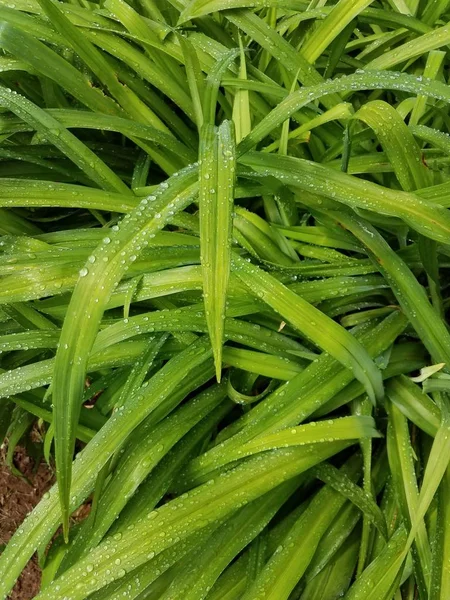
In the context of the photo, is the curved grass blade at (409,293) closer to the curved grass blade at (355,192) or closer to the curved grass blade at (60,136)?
the curved grass blade at (355,192)

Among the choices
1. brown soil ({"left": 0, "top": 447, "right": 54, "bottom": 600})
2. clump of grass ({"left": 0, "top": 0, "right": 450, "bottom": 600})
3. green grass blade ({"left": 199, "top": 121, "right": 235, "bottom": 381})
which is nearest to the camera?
green grass blade ({"left": 199, "top": 121, "right": 235, "bottom": 381})

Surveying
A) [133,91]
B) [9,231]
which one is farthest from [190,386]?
[133,91]

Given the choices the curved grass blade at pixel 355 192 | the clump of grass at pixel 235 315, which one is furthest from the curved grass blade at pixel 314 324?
the curved grass blade at pixel 355 192

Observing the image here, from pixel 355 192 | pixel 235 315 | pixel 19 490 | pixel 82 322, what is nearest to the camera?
pixel 82 322

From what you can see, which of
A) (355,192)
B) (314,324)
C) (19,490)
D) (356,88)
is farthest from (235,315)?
(19,490)

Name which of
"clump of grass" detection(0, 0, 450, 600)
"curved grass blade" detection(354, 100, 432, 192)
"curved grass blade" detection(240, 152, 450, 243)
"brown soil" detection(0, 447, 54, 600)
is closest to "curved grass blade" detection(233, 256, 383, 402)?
"clump of grass" detection(0, 0, 450, 600)

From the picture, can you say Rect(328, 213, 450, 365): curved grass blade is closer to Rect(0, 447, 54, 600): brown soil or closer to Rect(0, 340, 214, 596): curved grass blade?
Rect(0, 340, 214, 596): curved grass blade

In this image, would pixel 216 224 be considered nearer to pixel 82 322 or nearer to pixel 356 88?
pixel 82 322

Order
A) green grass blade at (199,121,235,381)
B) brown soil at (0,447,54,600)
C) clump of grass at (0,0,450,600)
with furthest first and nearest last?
brown soil at (0,447,54,600), clump of grass at (0,0,450,600), green grass blade at (199,121,235,381)

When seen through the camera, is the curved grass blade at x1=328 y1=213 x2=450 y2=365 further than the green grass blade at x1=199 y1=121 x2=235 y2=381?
Yes

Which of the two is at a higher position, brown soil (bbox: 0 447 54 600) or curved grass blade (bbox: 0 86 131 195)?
curved grass blade (bbox: 0 86 131 195)

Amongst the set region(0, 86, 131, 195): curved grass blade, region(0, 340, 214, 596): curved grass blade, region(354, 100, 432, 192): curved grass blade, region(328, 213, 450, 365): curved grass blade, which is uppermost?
region(354, 100, 432, 192): curved grass blade
